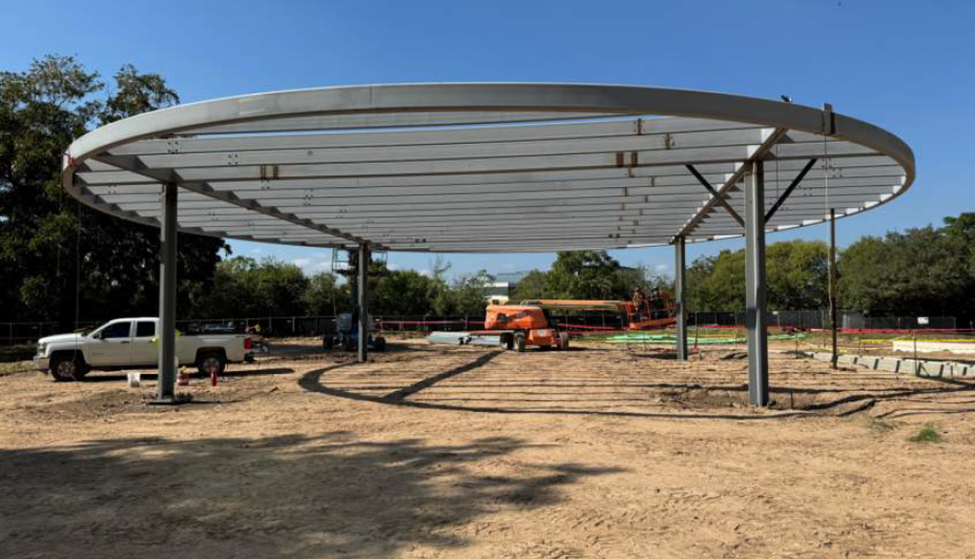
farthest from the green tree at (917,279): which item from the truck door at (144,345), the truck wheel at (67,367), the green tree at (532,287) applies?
the truck wheel at (67,367)

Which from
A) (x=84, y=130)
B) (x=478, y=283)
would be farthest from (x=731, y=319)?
(x=84, y=130)

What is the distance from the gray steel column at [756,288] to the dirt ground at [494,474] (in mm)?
697

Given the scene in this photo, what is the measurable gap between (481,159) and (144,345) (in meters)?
11.6

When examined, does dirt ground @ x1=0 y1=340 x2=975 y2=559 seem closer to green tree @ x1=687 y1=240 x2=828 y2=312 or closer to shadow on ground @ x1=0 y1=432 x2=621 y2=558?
shadow on ground @ x1=0 y1=432 x2=621 y2=558

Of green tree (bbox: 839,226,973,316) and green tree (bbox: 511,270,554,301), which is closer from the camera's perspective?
green tree (bbox: 839,226,973,316)

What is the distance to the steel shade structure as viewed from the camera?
8258 millimetres

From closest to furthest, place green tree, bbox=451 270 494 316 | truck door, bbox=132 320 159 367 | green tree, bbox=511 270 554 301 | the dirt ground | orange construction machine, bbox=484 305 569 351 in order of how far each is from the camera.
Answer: the dirt ground → truck door, bbox=132 320 159 367 → orange construction machine, bbox=484 305 569 351 → green tree, bbox=451 270 494 316 → green tree, bbox=511 270 554 301

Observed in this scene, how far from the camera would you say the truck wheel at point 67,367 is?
17328mm

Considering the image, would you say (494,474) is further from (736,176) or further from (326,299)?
(326,299)

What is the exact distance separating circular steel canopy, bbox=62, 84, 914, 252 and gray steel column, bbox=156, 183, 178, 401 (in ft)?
1.88

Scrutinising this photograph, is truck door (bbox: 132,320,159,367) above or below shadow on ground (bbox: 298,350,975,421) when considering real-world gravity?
above

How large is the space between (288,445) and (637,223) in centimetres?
1444

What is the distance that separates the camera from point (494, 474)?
7191 millimetres

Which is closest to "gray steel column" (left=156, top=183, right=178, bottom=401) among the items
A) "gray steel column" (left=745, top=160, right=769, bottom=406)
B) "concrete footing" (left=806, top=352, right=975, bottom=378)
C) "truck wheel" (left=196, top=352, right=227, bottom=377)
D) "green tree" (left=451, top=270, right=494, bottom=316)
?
"truck wheel" (left=196, top=352, right=227, bottom=377)
